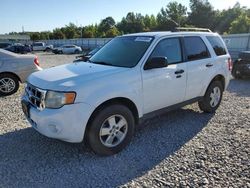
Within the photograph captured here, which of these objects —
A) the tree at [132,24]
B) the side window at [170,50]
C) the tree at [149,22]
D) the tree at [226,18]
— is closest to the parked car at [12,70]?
the side window at [170,50]

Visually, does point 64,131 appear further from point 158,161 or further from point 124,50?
point 124,50

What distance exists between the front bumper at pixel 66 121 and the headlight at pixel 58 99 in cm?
6

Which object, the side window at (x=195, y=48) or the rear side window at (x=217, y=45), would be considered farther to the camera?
the rear side window at (x=217, y=45)

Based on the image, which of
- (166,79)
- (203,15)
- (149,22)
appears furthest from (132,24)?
(166,79)

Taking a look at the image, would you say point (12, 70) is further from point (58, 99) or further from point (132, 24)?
point (132, 24)

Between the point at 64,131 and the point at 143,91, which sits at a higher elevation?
the point at 143,91

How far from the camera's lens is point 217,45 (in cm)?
596

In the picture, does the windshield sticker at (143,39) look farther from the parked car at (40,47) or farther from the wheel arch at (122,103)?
the parked car at (40,47)

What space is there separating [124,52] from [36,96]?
1696 mm

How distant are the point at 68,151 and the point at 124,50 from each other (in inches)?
77.9

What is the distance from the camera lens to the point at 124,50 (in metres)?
4.78

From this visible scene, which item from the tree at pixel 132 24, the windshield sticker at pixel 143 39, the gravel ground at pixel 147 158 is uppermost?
the tree at pixel 132 24

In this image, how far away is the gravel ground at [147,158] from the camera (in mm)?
3434

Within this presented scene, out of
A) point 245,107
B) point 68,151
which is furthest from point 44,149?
point 245,107
